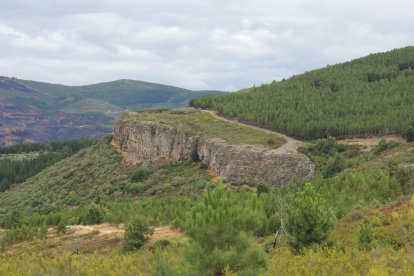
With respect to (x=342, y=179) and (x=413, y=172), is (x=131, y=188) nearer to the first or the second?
(x=342, y=179)

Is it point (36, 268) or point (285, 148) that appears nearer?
point (36, 268)

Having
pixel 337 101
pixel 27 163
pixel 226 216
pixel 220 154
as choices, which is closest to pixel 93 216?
pixel 220 154

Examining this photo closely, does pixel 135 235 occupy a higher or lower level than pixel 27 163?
higher

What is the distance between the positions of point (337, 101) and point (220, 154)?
3367 centimetres

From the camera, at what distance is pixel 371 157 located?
66938mm

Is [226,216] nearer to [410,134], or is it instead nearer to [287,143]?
[410,134]

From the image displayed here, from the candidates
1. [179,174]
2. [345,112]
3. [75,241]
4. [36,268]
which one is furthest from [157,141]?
[36,268]

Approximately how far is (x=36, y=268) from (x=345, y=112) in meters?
77.6

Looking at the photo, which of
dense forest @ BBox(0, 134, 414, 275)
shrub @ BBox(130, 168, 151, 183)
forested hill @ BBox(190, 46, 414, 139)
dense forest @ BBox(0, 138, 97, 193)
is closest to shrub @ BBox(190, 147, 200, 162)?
dense forest @ BBox(0, 134, 414, 275)

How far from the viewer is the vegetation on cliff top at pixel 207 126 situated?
269 feet

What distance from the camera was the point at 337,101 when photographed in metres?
98.0

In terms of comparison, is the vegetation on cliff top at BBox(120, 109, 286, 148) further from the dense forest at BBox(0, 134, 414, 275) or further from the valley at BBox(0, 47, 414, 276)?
the dense forest at BBox(0, 134, 414, 275)

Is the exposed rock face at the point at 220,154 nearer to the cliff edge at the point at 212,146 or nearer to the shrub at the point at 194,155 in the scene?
the cliff edge at the point at 212,146

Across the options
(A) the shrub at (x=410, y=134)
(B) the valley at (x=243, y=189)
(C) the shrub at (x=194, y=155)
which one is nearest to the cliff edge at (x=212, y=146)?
(B) the valley at (x=243, y=189)
